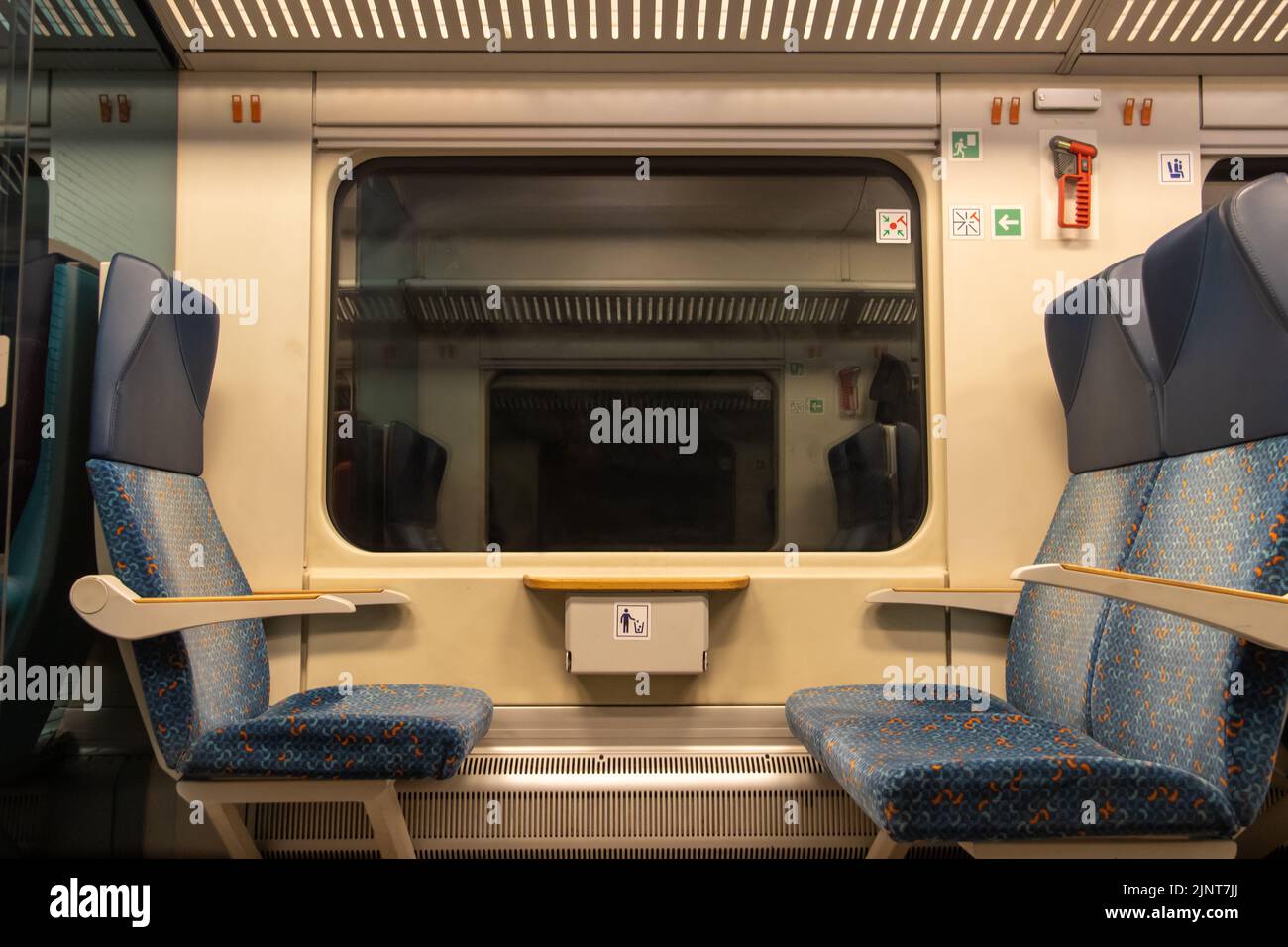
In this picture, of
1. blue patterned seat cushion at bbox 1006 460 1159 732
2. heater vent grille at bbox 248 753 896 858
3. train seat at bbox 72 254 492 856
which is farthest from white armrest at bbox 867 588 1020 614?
train seat at bbox 72 254 492 856

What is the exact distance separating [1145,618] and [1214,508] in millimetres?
258

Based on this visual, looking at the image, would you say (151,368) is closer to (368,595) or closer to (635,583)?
(368,595)

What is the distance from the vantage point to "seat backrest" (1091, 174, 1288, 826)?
1476mm

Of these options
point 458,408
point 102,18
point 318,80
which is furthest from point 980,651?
point 102,18

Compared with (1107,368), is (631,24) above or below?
above

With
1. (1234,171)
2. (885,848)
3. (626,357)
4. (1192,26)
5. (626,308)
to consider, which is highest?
(1192,26)

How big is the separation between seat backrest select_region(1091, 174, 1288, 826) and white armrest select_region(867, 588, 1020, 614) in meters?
0.45

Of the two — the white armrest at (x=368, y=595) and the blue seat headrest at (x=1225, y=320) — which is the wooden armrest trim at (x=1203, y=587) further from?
the white armrest at (x=368, y=595)

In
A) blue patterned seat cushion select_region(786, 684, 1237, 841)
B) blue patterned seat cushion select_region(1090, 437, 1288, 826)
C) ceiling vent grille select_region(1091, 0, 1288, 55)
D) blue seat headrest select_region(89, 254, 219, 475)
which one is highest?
ceiling vent grille select_region(1091, 0, 1288, 55)

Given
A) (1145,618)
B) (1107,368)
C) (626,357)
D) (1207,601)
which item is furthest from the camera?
(626,357)

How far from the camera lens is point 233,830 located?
6.58 ft

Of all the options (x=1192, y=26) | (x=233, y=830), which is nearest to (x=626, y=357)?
(x=233, y=830)

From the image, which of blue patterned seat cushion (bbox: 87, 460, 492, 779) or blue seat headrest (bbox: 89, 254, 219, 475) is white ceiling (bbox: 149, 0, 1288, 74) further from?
blue patterned seat cushion (bbox: 87, 460, 492, 779)
